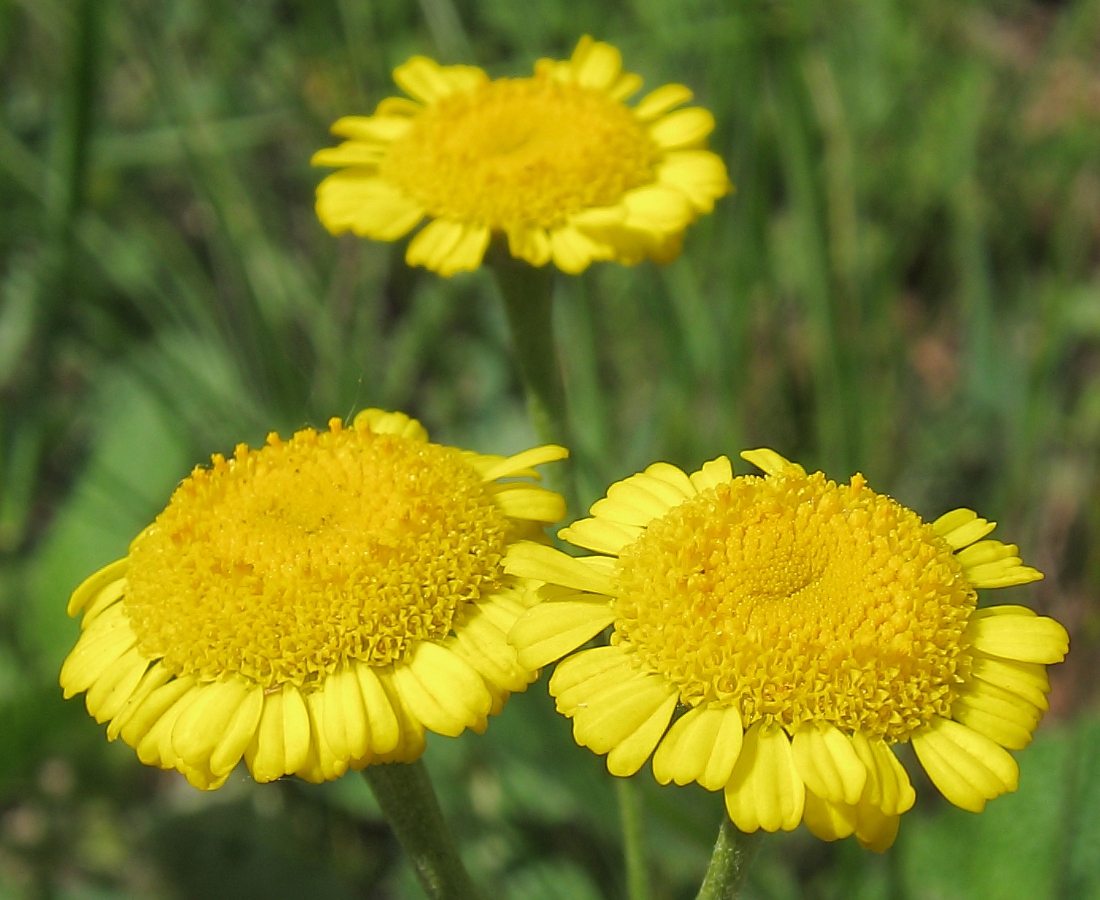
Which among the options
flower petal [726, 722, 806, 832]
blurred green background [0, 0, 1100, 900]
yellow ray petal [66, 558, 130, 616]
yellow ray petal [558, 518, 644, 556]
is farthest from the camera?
blurred green background [0, 0, 1100, 900]

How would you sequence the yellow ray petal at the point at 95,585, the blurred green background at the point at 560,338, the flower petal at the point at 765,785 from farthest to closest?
the blurred green background at the point at 560,338 → the yellow ray petal at the point at 95,585 → the flower petal at the point at 765,785

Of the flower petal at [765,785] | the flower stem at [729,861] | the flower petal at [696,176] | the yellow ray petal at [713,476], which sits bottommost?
the flower stem at [729,861]

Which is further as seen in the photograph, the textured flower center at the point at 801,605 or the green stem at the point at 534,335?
the green stem at the point at 534,335

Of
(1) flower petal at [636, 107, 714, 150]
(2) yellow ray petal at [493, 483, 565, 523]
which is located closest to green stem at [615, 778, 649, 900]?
(2) yellow ray petal at [493, 483, 565, 523]

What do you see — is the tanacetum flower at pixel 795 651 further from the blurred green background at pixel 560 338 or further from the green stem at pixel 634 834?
the blurred green background at pixel 560 338

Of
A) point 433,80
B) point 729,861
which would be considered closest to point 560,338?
point 433,80

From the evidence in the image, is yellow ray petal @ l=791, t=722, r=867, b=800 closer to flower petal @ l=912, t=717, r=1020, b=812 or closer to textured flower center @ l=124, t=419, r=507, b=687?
flower petal @ l=912, t=717, r=1020, b=812

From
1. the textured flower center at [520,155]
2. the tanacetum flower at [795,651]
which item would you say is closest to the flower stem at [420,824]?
the tanacetum flower at [795,651]

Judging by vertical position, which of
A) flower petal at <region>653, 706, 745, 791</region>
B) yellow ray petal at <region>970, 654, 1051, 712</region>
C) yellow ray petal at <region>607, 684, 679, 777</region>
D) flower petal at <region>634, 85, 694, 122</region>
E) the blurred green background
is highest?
flower petal at <region>634, 85, 694, 122</region>
